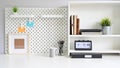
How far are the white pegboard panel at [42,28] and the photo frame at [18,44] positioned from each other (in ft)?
0.17

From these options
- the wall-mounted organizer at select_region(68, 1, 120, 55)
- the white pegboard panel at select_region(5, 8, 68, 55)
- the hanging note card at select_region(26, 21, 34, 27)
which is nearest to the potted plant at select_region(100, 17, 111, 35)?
the wall-mounted organizer at select_region(68, 1, 120, 55)

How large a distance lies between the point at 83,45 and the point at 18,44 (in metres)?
0.87

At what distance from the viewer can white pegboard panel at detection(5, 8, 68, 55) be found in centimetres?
243

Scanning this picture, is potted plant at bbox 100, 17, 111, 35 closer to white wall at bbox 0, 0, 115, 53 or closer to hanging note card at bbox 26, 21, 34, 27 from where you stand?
white wall at bbox 0, 0, 115, 53

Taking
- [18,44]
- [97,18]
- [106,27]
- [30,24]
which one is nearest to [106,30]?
[106,27]

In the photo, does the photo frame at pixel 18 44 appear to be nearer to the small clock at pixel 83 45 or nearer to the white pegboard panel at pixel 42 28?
the white pegboard panel at pixel 42 28

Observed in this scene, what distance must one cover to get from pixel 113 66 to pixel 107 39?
0.77 metres

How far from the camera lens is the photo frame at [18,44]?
2438 mm

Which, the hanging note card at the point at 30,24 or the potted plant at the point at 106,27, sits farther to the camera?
the hanging note card at the point at 30,24
